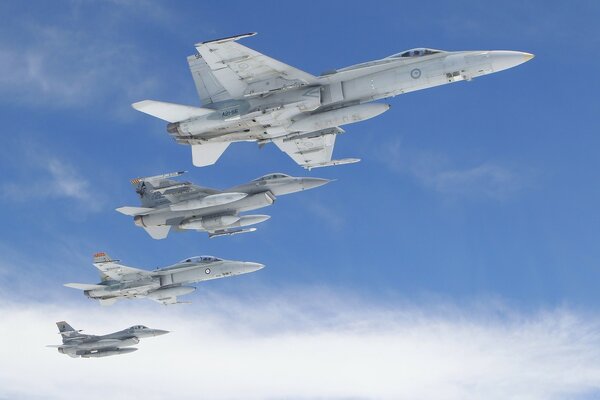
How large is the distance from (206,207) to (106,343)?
28.7 meters

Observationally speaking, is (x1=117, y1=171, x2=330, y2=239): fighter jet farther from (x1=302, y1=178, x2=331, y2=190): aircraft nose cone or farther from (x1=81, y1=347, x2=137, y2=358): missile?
(x1=81, y1=347, x2=137, y2=358): missile

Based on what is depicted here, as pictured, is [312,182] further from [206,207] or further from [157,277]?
[157,277]

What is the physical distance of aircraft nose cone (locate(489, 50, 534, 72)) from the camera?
50562 millimetres

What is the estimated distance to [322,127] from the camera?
54.4 meters

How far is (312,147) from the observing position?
60.2m

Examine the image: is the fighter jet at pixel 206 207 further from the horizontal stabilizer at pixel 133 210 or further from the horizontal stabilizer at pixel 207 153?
the horizontal stabilizer at pixel 207 153

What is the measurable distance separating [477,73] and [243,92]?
1605 cm

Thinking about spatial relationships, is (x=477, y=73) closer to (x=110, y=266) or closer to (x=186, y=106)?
(x=186, y=106)

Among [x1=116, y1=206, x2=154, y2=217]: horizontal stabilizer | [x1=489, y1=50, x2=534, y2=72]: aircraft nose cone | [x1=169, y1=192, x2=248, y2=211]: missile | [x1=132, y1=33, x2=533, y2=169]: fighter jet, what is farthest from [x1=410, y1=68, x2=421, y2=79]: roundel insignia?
[x1=116, y1=206, x2=154, y2=217]: horizontal stabilizer

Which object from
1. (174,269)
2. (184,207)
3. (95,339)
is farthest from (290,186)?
(95,339)

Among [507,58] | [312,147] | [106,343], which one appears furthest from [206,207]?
[507,58]

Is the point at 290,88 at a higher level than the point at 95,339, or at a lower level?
higher

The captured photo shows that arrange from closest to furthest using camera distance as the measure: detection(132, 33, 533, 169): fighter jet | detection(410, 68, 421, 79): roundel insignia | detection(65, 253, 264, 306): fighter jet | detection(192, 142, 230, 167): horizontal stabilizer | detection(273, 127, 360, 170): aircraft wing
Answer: detection(132, 33, 533, 169): fighter jet, detection(410, 68, 421, 79): roundel insignia, detection(192, 142, 230, 167): horizontal stabilizer, detection(273, 127, 360, 170): aircraft wing, detection(65, 253, 264, 306): fighter jet

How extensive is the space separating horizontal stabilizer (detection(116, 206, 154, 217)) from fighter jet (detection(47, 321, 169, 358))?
2269 cm
